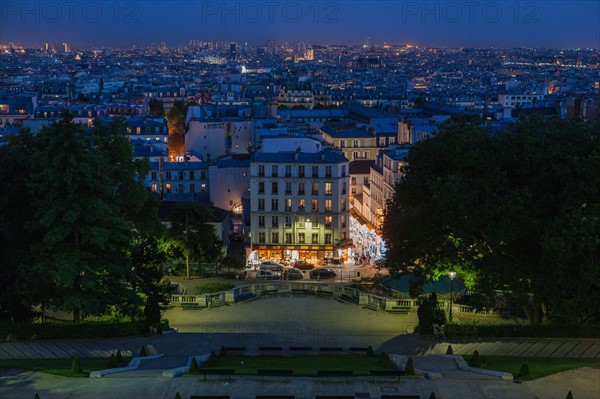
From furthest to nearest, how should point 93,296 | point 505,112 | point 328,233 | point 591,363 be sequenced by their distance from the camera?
point 505,112 → point 328,233 → point 93,296 → point 591,363

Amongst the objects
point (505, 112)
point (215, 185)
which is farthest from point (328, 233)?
point (505, 112)

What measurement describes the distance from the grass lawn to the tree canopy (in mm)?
13317

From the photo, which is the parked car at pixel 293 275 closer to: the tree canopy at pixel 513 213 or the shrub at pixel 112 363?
the tree canopy at pixel 513 213

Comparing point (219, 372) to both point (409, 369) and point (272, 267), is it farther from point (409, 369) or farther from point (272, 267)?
point (272, 267)

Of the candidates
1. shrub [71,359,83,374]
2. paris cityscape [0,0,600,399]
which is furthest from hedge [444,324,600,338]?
shrub [71,359,83,374]

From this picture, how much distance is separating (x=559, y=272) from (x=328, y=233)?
28.9 m

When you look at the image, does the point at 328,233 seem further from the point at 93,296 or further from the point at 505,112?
the point at 505,112

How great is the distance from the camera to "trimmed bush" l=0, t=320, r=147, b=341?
104ft

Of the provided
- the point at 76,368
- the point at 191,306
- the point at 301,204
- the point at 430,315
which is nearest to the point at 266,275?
the point at 301,204

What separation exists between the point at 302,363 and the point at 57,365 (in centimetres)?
839

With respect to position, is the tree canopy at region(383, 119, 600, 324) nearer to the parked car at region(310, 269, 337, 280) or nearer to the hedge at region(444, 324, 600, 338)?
the hedge at region(444, 324, 600, 338)

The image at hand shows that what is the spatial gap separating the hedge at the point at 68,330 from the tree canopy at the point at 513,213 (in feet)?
37.6

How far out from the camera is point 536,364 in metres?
28.3

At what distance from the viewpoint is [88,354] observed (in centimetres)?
3111
